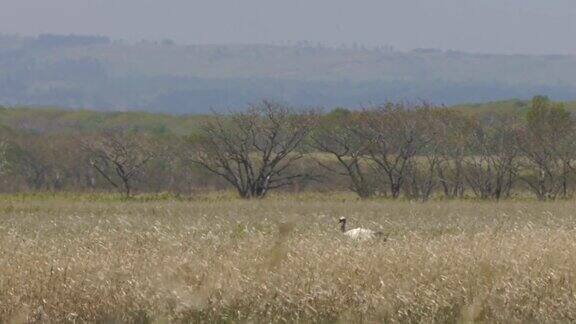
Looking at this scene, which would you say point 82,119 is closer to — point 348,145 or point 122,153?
point 122,153

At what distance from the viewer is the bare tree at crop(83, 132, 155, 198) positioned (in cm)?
5422

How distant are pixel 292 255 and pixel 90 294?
8.41 ft

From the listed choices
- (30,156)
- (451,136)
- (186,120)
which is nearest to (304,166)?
(451,136)

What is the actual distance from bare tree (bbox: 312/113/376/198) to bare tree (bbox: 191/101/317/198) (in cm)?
81

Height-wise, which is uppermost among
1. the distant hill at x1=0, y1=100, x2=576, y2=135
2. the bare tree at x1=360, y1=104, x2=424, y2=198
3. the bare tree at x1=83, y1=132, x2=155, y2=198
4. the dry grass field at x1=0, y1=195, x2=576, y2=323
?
the dry grass field at x1=0, y1=195, x2=576, y2=323

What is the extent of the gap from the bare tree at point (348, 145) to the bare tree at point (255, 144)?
2.66ft

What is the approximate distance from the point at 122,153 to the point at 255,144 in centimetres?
754

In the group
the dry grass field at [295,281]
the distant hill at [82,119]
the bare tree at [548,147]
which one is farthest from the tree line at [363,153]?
the distant hill at [82,119]

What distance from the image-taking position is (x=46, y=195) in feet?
155

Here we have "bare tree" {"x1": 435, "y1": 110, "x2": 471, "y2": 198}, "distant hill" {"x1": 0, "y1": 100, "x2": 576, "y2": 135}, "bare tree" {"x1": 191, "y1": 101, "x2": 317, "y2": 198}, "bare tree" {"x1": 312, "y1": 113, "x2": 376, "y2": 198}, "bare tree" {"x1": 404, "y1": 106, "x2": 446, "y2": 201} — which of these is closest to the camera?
"bare tree" {"x1": 435, "y1": 110, "x2": 471, "y2": 198}

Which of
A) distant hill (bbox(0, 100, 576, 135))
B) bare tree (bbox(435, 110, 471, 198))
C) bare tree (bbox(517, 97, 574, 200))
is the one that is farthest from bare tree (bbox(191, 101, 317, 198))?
distant hill (bbox(0, 100, 576, 135))

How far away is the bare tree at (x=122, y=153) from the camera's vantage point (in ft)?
178

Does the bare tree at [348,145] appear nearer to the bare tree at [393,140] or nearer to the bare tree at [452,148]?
the bare tree at [393,140]

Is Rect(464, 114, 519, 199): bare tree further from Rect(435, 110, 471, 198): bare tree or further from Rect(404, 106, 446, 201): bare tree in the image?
Rect(404, 106, 446, 201): bare tree
